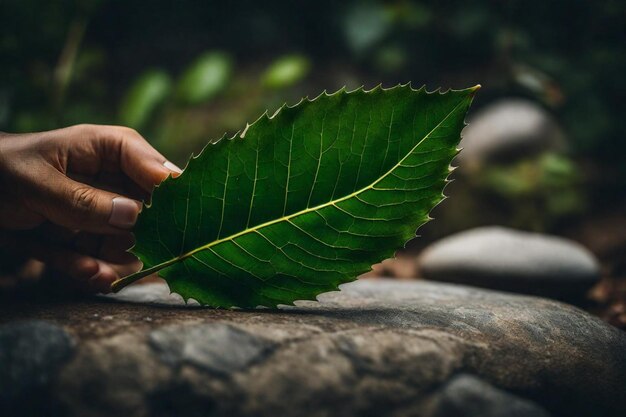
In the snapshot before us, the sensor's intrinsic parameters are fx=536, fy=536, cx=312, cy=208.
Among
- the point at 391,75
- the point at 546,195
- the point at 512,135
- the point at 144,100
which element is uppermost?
the point at 391,75

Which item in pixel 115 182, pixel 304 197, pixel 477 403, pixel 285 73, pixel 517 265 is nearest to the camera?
pixel 477 403

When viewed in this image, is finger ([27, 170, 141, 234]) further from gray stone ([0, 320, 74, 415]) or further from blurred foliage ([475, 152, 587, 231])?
blurred foliage ([475, 152, 587, 231])

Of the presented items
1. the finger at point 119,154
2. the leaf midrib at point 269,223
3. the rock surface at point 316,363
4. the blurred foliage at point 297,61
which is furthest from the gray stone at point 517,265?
the finger at point 119,154

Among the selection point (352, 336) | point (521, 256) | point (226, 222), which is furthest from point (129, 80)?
point (352, 336)

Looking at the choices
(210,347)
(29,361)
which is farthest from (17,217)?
(210,347)

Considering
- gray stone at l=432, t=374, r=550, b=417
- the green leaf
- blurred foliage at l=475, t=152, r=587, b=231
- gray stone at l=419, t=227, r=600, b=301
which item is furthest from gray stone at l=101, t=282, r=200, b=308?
blurred foliage at l=475, t=152, r=587, b=231

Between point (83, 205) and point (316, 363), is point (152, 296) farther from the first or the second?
point (316, 363)
